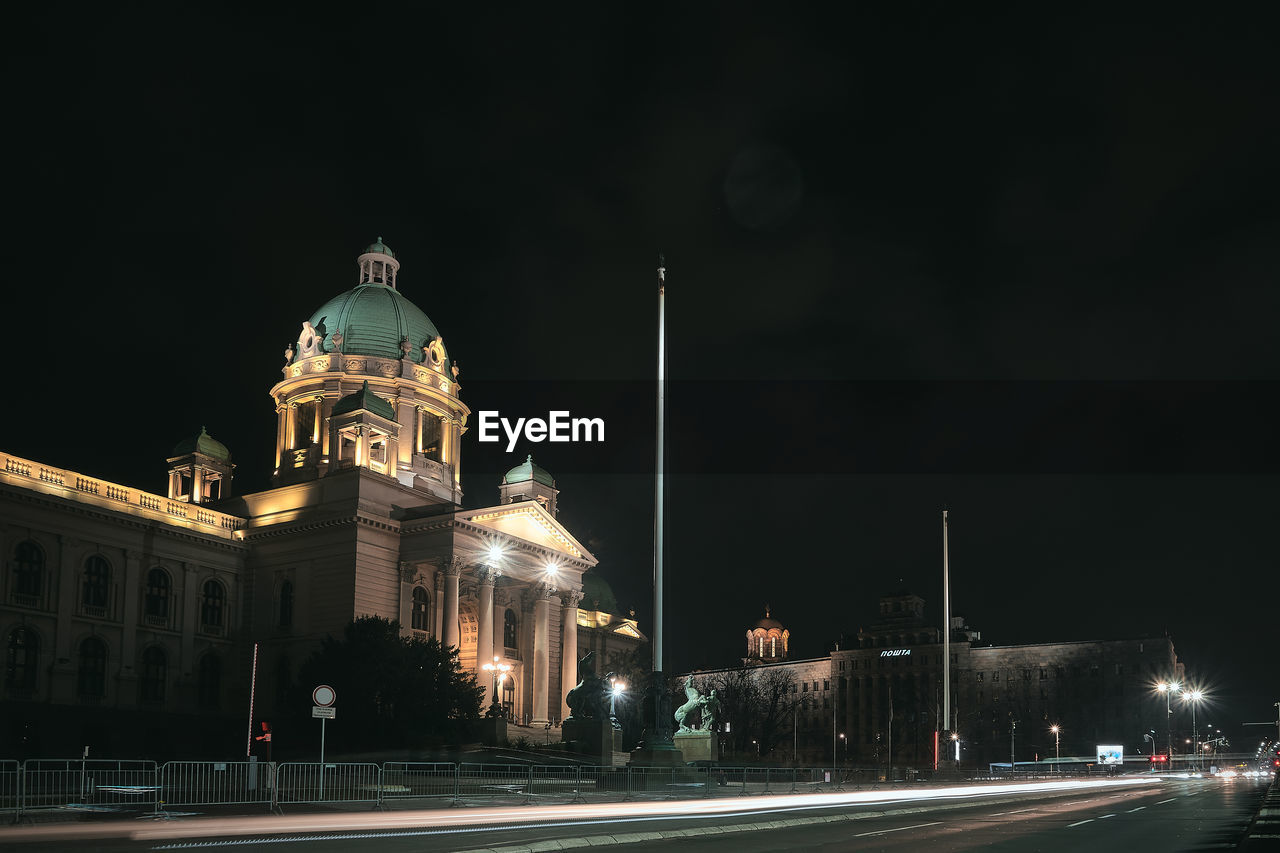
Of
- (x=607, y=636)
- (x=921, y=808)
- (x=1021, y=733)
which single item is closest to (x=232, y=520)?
(x=607, y=636)

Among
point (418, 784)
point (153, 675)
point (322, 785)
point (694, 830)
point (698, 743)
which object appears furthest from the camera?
point (153, 675)

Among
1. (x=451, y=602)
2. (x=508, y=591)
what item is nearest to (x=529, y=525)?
(x=508, y=591)

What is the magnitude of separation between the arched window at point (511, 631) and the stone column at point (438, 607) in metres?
8.92

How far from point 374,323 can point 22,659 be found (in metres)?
35.1

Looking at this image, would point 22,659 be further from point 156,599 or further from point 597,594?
point 597,594

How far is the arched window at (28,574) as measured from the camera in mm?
63062

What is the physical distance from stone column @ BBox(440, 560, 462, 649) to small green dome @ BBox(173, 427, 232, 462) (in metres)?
24.1

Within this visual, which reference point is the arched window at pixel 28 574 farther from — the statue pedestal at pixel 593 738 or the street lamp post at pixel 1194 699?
the street lamp post at pixel 1194 699

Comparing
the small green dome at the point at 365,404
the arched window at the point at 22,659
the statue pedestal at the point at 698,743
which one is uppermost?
the small green dome at the point at 365,404

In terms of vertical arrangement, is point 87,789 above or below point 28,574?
below

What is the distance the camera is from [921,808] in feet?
113

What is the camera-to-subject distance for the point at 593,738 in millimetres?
49531

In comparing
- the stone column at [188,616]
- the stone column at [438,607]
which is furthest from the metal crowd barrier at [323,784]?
the stone column at [188,616]

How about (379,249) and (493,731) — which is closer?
(493,731)
